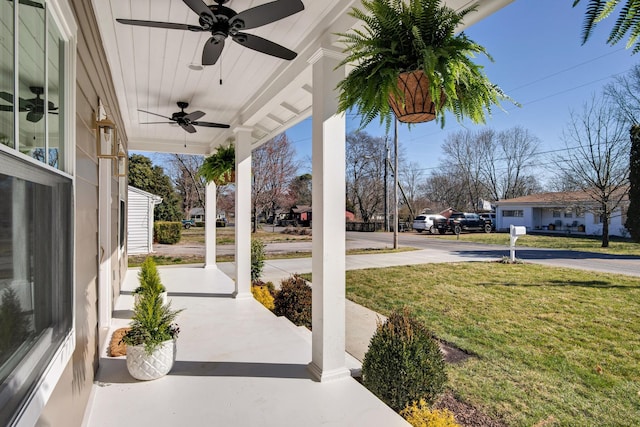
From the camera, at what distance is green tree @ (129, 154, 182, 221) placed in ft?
59.7

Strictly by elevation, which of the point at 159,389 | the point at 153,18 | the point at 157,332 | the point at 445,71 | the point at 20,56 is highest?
the point at 153,18

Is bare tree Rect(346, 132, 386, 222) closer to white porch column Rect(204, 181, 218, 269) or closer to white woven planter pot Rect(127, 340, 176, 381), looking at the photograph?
white porch column Rect(204, 181, 218, 269)

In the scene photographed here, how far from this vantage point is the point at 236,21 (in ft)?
6.62

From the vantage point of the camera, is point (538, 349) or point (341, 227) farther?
point (538, 349)

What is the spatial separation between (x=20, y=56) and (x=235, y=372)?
7.45ft

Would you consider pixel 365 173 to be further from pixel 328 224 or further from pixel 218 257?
pixel 328 224

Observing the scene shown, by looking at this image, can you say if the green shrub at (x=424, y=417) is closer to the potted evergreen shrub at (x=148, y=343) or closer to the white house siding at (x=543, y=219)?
the potted evergreen shrub at (x=148, y=343)

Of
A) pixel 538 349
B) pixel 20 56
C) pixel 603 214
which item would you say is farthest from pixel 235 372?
pixel 603 214

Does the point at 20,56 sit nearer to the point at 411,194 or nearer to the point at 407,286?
the point at 407,286

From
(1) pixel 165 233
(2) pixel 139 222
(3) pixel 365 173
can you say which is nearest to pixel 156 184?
(1) pixel 165 233

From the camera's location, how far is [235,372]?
8.43 ft

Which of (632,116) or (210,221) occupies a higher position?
(632,116)

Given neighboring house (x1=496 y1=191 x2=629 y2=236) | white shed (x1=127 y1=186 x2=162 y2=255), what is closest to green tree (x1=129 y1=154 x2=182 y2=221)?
white shed (x1=127 y1=186 x2=162 y2=255)

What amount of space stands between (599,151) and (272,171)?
12785mm
